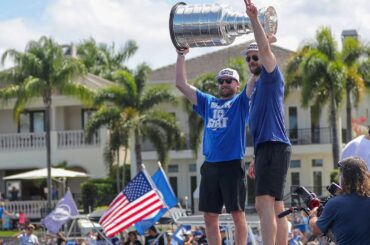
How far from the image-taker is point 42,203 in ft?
164

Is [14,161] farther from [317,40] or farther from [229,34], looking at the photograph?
[229,34]

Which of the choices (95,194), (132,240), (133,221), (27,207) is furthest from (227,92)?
(27,207)

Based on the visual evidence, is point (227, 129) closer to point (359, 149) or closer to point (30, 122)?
point (359, 149)

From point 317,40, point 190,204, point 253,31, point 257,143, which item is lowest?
point 190,204

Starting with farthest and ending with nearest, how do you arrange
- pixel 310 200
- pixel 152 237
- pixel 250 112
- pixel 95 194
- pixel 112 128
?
pixel 95 194 → pixel 112 128 → pixel 152 237 → pixel 250 112 → pixel 310 200

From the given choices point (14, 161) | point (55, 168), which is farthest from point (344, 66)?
point (14, 161)

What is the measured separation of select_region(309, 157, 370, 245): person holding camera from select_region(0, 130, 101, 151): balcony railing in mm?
48140

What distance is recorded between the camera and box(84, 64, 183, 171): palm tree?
45.9m

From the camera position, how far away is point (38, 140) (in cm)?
5622

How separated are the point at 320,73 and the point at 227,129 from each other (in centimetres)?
3383

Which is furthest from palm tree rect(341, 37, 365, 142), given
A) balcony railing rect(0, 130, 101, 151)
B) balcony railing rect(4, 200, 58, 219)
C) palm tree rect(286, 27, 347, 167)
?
balcony railing rect(0, 130, 101, 151)

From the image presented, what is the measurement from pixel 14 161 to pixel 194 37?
1897 inches

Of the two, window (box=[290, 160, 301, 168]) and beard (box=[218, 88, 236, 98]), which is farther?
window (box=[290, 160, 301, 168])

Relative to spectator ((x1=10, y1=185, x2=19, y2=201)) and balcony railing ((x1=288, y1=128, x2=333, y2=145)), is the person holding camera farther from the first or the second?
spectator ((x1=10, y1=185, x2=19, y2=201))
